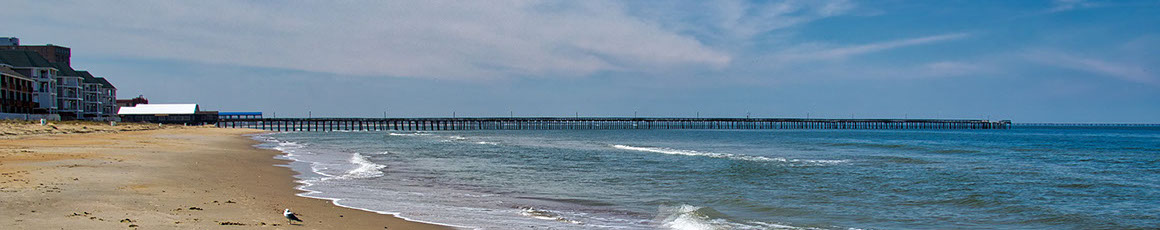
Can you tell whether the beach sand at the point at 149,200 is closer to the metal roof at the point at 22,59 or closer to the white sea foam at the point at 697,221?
the white sea foam at the point at 697,221

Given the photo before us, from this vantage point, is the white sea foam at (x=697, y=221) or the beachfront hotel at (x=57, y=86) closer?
the white sea foam at (x=697, y=221)

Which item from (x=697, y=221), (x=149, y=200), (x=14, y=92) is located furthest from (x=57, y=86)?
(x=697, y=221)

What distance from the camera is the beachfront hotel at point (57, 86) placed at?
2314 inches

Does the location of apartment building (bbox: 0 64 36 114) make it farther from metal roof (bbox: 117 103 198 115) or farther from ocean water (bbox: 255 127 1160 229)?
ocean water (bbox: 255 127 1160 229)

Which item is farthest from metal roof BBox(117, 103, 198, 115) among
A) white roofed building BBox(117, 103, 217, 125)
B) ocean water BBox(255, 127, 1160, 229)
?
ocean water BBox(255, 127, 1160, 229)

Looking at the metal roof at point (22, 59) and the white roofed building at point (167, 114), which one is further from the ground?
the metal roof at point (22, 59)

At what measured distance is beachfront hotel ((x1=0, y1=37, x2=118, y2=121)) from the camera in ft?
193

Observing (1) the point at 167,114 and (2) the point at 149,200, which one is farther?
(1) the point at 167,114

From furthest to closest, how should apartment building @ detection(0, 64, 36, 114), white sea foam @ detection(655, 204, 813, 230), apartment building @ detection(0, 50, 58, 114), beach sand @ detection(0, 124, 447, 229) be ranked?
apartment building @ detection(0, 50, 58, 114), apartment building @ detection(0, 64, 36, 114), white sea foam @ detection(655, 204, 813, 230), beach sand @ detection(0, 124, 447, 229)

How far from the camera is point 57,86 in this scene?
6594cm

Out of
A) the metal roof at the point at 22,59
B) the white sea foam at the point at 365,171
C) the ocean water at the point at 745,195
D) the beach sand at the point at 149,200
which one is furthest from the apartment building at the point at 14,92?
the beach sand at the point at 149,200

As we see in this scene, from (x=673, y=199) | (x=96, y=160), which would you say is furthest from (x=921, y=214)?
(x=96, y=160)

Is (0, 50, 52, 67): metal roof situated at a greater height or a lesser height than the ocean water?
greater

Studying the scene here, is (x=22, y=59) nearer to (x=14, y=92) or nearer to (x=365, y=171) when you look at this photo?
(x=14, y=92)
